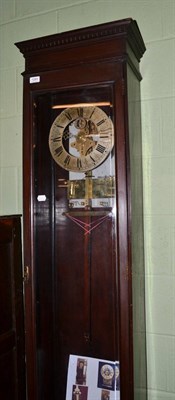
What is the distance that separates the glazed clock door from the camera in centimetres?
148

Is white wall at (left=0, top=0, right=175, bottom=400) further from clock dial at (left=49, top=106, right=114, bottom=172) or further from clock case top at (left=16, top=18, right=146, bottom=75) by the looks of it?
clock dial at (left=49, top=106, right=114, bottom=172)

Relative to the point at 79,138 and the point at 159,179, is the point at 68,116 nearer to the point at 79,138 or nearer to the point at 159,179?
the point at 79,138

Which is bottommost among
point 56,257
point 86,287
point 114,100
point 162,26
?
point 86,287

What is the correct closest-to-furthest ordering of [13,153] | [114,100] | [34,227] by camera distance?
[114,100], [34,227], [13,153]

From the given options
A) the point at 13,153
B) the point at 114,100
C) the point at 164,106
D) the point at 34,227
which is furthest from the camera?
the point at 13,153

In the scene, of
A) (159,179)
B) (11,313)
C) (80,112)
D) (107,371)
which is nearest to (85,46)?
(80,112)

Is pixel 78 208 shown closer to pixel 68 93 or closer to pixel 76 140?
pixel 76 140

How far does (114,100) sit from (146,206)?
506 mm

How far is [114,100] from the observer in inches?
52.7

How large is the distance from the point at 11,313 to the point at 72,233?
0.44 metres

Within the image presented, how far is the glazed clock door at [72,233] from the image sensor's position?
148 cm

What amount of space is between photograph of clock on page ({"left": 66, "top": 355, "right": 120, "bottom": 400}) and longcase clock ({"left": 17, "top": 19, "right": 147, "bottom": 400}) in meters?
0.03

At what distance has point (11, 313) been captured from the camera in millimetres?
1604

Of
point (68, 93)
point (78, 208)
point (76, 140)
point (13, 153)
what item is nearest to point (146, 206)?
point (78, 208)
